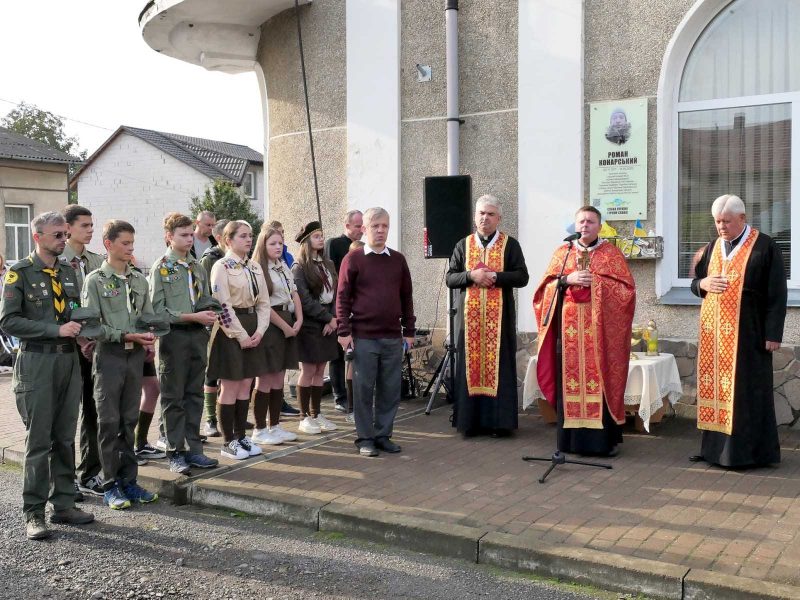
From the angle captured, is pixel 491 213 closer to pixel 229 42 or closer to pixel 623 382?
pixel 623 382

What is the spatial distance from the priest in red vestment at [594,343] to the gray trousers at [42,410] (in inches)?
144

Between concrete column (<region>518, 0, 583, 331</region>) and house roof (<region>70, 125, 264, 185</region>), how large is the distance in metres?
36.0

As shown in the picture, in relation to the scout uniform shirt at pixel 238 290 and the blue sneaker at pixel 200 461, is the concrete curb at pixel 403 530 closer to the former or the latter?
the blue sneaker at pixel 200 461

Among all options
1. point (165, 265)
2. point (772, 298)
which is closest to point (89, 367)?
point (165, 265)

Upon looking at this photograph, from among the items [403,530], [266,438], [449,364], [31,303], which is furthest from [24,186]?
[403,530]

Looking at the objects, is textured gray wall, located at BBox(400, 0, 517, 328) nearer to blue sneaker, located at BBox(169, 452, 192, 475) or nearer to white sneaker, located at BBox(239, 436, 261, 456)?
white sneaker, located at BBox(239, 436, 261, 456)

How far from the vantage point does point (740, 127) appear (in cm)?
827

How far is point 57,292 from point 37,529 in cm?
146

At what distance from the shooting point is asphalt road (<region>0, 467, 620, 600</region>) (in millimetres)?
4367

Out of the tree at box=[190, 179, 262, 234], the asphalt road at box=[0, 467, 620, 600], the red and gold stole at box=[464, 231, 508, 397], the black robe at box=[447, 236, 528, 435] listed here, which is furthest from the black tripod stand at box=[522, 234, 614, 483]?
the tree at box=[190, 179, 262, 234]

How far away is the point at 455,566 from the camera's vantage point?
4750mm

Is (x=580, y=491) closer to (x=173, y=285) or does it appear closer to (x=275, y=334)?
(x=275, y=334)

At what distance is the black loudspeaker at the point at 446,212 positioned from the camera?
8727 millimetres

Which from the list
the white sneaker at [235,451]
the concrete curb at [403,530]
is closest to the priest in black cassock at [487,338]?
the white sneaker at [235,451]
